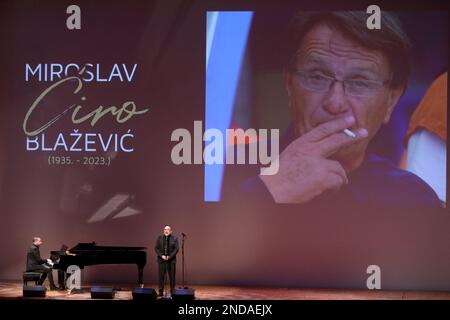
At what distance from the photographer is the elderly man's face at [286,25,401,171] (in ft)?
39.1

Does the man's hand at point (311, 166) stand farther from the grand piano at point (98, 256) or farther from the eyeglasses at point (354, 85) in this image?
the grand piano at point (98, 256)

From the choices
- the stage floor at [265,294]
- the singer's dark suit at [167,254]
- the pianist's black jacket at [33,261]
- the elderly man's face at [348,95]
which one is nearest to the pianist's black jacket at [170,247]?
the singer's dark suit at [167,254]

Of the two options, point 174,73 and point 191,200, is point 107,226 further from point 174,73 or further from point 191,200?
point 174,73

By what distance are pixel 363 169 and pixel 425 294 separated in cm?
216

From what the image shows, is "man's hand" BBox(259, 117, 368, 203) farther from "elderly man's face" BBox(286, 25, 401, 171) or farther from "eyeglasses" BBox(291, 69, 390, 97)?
"eyeglasses" BBox(291, 69, 390, 97)

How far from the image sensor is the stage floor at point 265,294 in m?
10.9

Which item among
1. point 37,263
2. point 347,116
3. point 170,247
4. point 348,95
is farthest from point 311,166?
point 37,263

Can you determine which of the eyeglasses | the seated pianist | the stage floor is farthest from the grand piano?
the eyeglasses

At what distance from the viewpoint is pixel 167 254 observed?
1115 cm

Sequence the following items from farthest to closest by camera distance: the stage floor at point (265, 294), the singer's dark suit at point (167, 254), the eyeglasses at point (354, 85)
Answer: the eyeglasses at point (354, 85), the singer's dark suit at point (167, 254), the stage floor at point (265, 294)

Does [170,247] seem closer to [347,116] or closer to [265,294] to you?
[265,294]

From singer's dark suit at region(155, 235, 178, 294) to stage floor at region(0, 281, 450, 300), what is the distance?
50 cm

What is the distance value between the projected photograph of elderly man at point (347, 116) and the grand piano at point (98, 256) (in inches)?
98.7

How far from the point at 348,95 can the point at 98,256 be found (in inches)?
183
